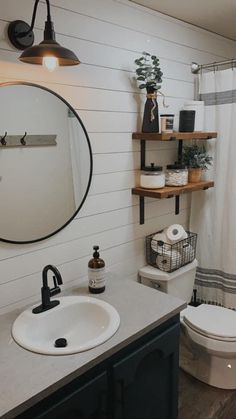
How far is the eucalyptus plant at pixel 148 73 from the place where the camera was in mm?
1712

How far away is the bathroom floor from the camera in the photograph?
5.86 ft

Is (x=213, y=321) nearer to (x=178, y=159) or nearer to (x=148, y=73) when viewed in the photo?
(x=178, y=159)

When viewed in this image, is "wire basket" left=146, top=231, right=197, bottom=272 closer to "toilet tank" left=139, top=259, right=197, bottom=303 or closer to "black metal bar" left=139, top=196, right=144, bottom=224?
"toilet tank" left=139, top=259, right=197, bottom=303

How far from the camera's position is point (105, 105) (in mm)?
1667

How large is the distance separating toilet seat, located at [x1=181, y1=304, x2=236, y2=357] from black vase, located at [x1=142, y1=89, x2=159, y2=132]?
3.78 ft

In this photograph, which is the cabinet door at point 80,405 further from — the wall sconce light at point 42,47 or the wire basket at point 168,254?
the wall sconce light at point 42,47

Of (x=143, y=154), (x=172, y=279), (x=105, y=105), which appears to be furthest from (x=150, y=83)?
(x=172, y=279)

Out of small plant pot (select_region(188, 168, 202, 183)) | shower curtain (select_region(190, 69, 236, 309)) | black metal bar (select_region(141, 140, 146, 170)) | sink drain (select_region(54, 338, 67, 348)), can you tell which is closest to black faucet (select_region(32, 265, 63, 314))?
sink drain (select_region(54, 338, 67, 348))

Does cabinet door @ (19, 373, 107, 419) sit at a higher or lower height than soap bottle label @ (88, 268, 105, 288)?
lower

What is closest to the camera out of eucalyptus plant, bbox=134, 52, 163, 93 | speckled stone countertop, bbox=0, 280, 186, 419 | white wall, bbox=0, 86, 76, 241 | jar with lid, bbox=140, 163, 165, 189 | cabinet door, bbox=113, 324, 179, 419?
speckled stone countertop, bbox=0, 280, 186, 419

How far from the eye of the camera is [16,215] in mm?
1400

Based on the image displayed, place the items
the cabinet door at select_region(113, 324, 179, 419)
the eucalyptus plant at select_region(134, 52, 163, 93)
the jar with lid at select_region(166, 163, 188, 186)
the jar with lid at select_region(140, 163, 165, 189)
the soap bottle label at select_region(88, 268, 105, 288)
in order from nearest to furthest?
the cabinet door at select_region(113, 324, 179, 419), the soap bottle label at select_region(88, 268, 105, 288), the eucalyptus plant at select_region(134, 52, 163, 93), the jar with lid at select_region(140, 163, 165, 189), the jar with lid at select_region(166, 163, 188, 186)

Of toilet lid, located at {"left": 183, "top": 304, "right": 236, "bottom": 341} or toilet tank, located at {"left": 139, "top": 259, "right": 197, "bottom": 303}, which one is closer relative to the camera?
toilet lid, located at {"left": 183, "top": 304, "right": 236, "bottom": 341}

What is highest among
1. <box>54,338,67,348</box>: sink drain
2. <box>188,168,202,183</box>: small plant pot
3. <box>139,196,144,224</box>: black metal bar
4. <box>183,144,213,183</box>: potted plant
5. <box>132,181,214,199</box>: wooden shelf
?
<box>183,144,213,183</box>: potted plant
